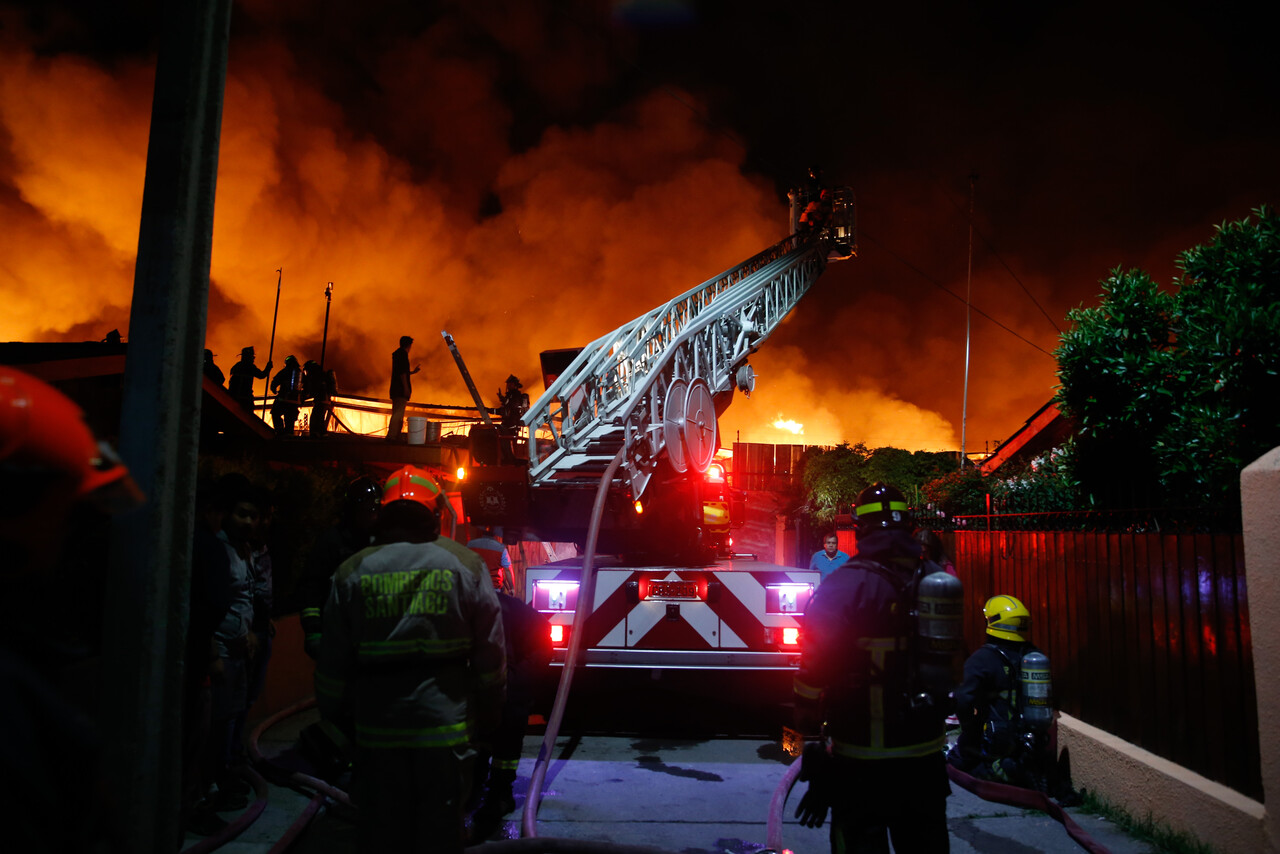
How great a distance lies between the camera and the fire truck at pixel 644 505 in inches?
237

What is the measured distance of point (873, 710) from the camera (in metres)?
2.93

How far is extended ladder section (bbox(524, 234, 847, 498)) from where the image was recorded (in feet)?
23.3

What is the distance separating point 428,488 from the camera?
15.9 ft

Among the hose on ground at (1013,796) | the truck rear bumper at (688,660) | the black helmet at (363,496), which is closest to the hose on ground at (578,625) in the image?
the truck rear bumper at (688,660)

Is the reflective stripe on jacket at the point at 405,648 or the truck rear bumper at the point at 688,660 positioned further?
the truck rear bumper at the point at 688,660

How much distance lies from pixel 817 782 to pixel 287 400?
517 inches

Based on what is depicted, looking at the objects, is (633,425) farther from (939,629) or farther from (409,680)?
(409,680)

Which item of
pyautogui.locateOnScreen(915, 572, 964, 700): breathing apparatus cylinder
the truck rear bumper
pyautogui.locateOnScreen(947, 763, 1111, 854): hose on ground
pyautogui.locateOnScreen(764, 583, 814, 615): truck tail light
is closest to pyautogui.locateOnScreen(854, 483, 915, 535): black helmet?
pyautogui.locateOnScreen(915, 572, 964, 700): breathing apparatus cylinder

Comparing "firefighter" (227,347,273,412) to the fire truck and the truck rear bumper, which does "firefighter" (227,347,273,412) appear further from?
the truck rear bumper

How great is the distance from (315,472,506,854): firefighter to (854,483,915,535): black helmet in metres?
1.56

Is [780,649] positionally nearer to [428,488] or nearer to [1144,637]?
[1144,637]

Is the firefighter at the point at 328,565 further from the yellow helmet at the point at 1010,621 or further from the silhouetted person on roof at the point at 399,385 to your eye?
the silhouetted person on roof at the point at 399,385

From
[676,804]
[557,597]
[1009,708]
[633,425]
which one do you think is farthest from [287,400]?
[1009,708]

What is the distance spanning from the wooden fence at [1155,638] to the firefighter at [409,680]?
355 centimetres
